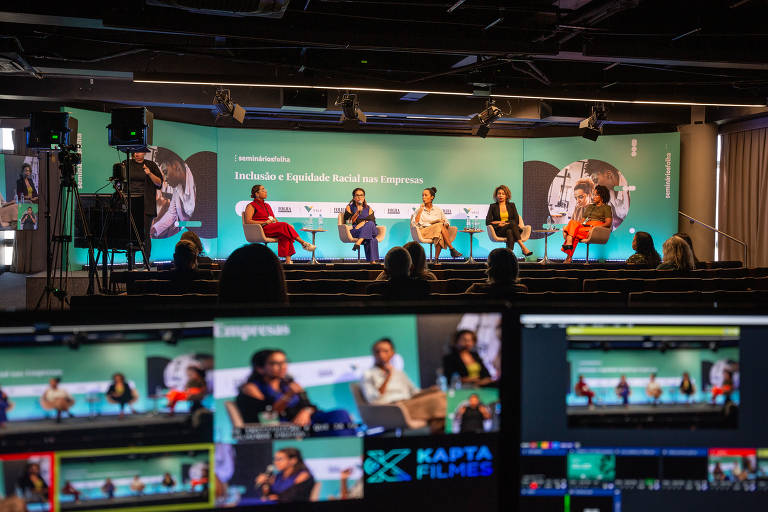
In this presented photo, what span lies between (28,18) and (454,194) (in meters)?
10.1

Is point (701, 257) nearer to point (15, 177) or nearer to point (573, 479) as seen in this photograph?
point (573, 479)

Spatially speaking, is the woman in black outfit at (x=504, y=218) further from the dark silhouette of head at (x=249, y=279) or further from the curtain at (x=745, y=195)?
the dark silhouette of head at (x=249, y=279)

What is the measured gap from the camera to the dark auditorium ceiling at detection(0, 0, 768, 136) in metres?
7.63

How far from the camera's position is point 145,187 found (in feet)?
30.6

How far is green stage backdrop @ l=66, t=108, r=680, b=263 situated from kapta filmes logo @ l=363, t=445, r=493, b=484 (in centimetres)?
1273

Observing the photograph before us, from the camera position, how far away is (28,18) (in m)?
7.36

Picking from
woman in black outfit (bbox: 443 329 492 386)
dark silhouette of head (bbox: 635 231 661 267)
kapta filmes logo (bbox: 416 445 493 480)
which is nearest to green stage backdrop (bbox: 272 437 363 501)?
kapta filmes logo (bbox: 416 445 493 480)

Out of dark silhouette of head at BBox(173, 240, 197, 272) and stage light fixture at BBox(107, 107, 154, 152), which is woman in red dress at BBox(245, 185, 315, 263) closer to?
stage light fixture at BBox(107, 107, 154, 152)

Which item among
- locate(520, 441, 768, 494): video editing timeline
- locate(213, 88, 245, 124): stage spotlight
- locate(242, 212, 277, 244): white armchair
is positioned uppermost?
locate(213, 88, 245, 124): stage spotlight

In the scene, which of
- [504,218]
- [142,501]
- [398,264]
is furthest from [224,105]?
[142,501]

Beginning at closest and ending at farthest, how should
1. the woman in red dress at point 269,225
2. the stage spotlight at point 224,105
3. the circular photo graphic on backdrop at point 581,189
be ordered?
1. the stage spotlight at point 224,105
2. the woman in red dress at point 269,225
3. the circular photo graphic on backdrop at point 581,189

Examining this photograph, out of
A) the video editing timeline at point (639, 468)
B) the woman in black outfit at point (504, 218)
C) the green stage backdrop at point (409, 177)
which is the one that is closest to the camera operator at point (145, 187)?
the green stage backdrop at point (409, 177)

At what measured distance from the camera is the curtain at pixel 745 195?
12.8 meters

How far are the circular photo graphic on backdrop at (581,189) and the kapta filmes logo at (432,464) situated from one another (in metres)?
14.2
